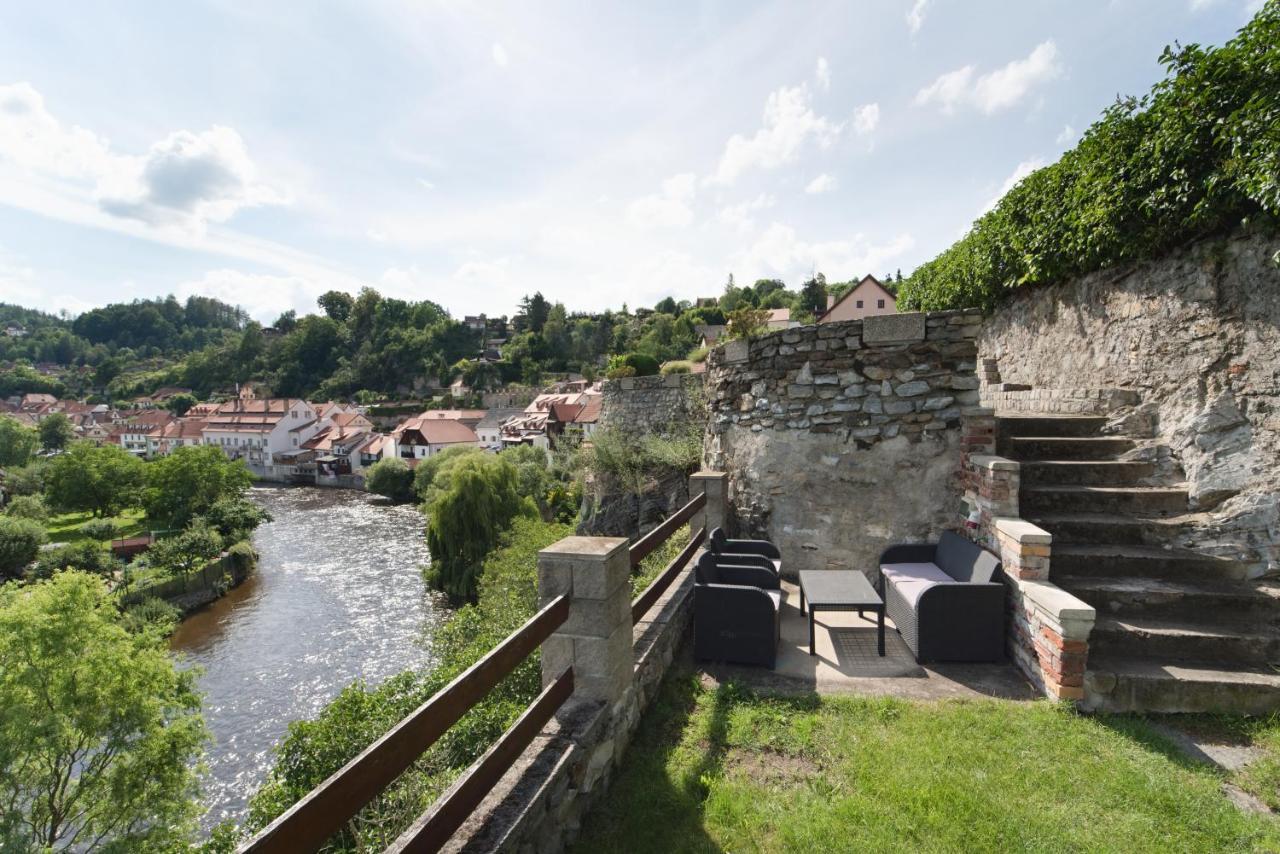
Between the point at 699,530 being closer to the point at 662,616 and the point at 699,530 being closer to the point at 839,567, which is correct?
the point at 839,567

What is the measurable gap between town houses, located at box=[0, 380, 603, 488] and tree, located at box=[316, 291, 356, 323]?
37269 millimetres

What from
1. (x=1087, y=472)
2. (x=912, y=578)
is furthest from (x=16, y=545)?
(x=1087, y=472)

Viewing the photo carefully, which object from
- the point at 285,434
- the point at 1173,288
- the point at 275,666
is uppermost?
the point at 1173,288

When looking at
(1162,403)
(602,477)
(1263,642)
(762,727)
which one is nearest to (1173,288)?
(1162,403)

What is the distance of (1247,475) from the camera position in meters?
4.04

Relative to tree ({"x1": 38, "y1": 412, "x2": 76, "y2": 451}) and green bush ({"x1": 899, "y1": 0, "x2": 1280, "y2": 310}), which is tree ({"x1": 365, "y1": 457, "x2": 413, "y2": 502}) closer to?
green bush ({"x1": 899, "y1": 0, "x2": 1280, "y2": 310})

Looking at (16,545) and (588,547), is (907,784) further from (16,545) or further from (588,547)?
(16,545)

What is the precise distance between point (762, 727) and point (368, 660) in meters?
19.3

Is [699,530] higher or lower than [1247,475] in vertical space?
lower

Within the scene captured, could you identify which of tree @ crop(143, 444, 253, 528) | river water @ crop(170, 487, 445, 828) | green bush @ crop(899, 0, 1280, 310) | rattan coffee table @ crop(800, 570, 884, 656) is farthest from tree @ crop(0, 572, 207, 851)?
tree @ crop(143, 444, 253, 528)

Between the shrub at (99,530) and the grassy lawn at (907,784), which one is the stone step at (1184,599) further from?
the shrub at (99,530)

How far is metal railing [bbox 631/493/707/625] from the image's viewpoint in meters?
3.74

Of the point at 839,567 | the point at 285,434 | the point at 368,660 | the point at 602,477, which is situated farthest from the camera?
the point at 285,434

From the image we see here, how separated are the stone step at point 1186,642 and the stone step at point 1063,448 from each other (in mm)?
1735
